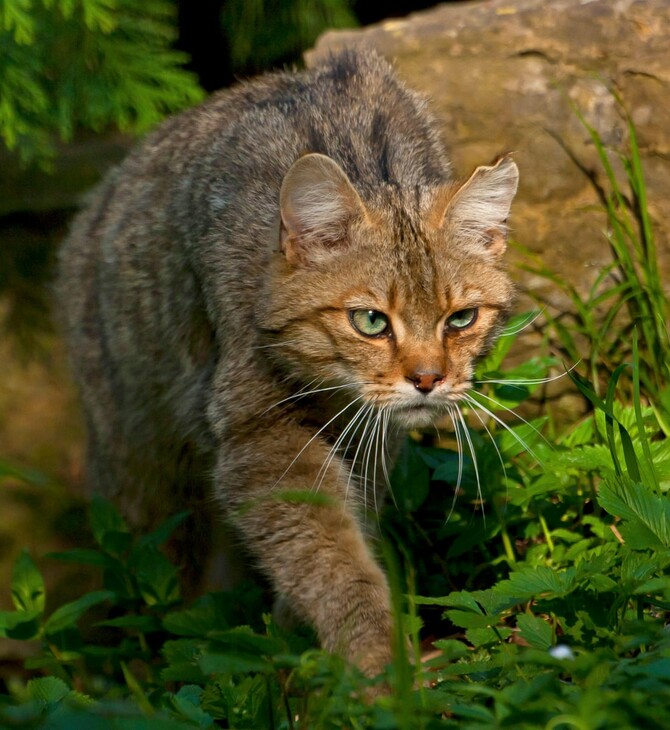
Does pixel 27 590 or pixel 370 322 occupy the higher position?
pixel 370 322

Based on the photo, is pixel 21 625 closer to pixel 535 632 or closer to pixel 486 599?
pixel 486 599

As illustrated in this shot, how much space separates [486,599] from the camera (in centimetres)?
249

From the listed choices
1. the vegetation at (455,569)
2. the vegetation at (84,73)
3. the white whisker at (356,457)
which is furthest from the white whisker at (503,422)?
the vegetation at (84,73)

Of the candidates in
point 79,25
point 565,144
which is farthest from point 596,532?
point 79,25

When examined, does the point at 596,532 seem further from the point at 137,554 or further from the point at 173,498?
the point at 173,498

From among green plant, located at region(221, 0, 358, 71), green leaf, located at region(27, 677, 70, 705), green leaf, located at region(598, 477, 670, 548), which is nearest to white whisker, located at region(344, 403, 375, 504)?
green leaf, located at region(598, 477, 670, 548)

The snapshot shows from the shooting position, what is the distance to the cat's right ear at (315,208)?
111 inches

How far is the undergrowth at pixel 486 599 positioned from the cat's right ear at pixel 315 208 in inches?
24.2

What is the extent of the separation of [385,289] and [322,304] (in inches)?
7.0

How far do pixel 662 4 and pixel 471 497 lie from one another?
2.10 meters

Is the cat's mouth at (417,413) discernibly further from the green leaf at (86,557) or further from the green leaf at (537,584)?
the green leaf at (86,557)

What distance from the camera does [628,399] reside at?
396cm

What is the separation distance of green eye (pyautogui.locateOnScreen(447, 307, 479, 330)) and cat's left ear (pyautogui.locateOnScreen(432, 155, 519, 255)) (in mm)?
220

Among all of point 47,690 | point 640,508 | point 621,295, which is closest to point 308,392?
point 640,508
